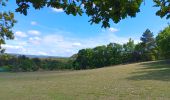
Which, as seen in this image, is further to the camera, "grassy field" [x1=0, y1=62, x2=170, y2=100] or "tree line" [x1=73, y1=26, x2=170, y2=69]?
"tree line" [x1=73, y1=26, x2=170, y2=69]

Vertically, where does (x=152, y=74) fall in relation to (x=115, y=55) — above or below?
below

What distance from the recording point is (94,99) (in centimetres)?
2350

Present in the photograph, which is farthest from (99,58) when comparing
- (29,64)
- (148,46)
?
(29,64)

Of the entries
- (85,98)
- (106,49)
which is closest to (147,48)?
(106,49)

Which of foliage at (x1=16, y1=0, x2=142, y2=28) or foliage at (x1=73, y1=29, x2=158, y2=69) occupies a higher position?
foliage at (x1=73, y1=29, x2=158, y2=69)

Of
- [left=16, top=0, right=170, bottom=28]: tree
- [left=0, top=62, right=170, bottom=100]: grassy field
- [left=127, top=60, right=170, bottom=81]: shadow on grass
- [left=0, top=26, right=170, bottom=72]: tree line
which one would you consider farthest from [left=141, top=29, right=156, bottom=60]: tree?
[left=16, top=0, right=170, bottom=28]: tree

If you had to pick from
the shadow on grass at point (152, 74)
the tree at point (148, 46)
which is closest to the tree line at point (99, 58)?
the tree at point (148, 46)

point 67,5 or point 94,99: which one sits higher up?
point 67,5

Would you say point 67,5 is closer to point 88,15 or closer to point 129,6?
point 88,15

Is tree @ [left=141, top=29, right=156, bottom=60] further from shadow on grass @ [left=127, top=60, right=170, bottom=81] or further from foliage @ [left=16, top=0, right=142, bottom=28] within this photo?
foliage @ [left=16, top=0, right=142, bottom=28]

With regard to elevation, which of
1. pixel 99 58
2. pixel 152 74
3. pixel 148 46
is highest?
pixel 148 46

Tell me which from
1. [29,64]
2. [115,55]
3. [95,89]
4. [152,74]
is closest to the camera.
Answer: [95,89]

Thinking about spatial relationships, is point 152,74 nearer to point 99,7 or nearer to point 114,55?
point 99,7

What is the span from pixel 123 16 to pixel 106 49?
144427 millimetres
